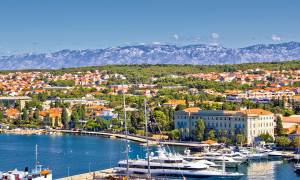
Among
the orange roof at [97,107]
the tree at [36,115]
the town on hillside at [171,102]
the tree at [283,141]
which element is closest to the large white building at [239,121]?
the town on hillside at [171,102]

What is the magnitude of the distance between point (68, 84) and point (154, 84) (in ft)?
35.0

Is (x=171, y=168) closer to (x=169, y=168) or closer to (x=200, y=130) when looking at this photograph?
(x=169, y=168)

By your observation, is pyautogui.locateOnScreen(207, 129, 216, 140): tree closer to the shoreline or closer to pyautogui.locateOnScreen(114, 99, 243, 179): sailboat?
the shoreline

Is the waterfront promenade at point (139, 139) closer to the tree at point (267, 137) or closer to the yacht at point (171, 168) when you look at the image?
the tree at point (267, 137)

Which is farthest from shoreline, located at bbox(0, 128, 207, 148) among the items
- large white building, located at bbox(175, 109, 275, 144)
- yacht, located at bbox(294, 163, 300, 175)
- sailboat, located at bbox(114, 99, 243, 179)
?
sailboat, located at bbox(114, 99, 243, 179)

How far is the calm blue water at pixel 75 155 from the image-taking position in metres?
26.9

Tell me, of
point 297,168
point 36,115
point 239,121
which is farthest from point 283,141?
point 36,115

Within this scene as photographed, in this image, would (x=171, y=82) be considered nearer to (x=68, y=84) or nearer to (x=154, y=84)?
(x=154, y=84)

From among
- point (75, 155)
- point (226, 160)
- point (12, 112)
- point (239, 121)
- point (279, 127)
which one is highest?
point (239, 121)

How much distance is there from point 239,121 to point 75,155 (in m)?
8.74

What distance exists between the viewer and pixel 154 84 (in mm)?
72812

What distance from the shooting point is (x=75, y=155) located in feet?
105

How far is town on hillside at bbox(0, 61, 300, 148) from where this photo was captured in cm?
3669

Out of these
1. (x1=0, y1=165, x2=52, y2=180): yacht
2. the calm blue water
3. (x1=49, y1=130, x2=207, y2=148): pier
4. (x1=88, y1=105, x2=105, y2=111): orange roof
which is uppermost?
(x1=88, y1=105, x2=105, y2=111): orange roof
